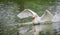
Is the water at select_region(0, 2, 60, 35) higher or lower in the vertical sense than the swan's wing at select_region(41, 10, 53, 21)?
lower

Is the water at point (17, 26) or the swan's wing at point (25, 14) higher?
the swan's wing at point (25, 14)

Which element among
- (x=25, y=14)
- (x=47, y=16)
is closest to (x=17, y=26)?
(x=25, y=14)

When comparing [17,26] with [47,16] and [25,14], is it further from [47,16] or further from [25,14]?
[47,16]

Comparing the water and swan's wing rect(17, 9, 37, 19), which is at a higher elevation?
swan's wing rect(17, 9, 37, 19)

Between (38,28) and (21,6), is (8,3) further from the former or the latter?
(38,28)

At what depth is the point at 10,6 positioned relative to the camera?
127 cm

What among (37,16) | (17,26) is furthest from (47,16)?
(17,26)

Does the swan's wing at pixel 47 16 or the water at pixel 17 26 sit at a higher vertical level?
the swan's wing at pixel 47 16

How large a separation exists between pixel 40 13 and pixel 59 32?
19cm

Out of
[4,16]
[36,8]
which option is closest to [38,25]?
[36,8]

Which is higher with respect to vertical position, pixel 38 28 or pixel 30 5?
pixel 30 5

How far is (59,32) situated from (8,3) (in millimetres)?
441

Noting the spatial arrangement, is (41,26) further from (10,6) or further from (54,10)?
(10,6)

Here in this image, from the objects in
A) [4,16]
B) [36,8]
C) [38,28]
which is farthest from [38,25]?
[4,16]
